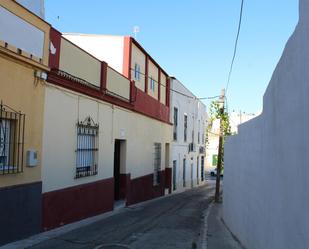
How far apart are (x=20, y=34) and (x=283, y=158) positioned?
6311mm

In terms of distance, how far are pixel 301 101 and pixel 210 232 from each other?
8960 mm

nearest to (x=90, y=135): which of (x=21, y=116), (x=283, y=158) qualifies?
(x=21, y=116)

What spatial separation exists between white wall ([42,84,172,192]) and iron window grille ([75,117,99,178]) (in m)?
0.18

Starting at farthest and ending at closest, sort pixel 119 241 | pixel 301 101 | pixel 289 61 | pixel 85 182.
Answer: pixel 85 182 < pixel 119 241 < pixel 289 61 < pixel 301 101

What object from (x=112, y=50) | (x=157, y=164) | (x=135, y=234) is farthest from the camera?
(x=157, y=164)

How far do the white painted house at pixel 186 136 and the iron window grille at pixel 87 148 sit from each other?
55.7ft

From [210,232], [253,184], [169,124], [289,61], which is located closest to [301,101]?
[289,61]

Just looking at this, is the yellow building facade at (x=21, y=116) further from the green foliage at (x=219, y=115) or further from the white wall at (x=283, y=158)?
the green foliage at (x=219, y=115)

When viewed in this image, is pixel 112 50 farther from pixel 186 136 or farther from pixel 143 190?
pixel 186 136

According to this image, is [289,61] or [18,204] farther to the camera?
[18,204]

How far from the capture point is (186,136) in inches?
1500

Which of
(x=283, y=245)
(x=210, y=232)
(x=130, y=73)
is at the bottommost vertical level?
(x=210, y=232)

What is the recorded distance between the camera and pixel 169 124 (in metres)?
30.9

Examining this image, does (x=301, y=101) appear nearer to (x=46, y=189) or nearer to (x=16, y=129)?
(x=16, y=129)
